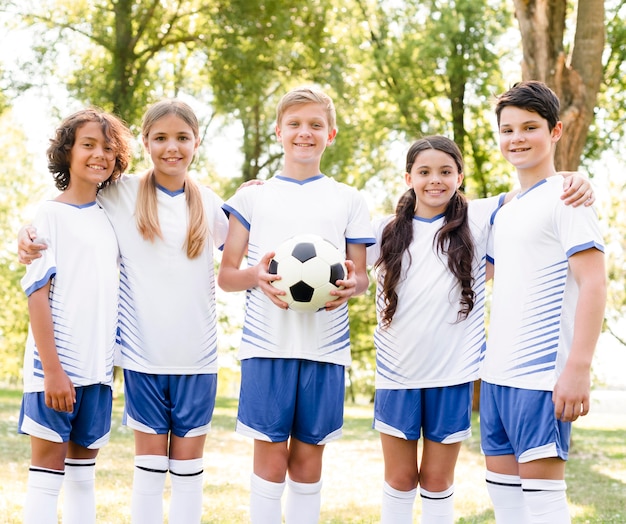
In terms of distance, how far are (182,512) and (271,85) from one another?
16.4m

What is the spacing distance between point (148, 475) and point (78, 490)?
0.35 metres

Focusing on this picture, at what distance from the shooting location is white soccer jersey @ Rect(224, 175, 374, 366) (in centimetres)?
377

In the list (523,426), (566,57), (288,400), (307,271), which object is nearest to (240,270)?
(307,271)

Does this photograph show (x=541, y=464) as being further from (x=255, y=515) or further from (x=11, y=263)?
(x=11, y=263)

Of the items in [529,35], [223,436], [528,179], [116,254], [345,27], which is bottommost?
[223,436]

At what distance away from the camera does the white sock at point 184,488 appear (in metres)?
3.83

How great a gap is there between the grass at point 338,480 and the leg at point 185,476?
182 cm

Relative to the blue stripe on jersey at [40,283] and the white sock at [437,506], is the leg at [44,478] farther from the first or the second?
the white sock at [437,506]

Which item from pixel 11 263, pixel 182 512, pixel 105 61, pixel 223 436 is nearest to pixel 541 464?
pixel 182 512

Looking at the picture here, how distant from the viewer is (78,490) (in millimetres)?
3779

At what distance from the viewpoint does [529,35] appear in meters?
9.00

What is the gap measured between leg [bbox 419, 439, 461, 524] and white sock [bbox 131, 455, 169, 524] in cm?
133

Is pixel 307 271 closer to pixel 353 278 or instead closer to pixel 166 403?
pixel 353 278

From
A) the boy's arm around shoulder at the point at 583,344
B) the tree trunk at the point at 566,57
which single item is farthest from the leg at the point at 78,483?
the tree trunk at the point at 566,57
